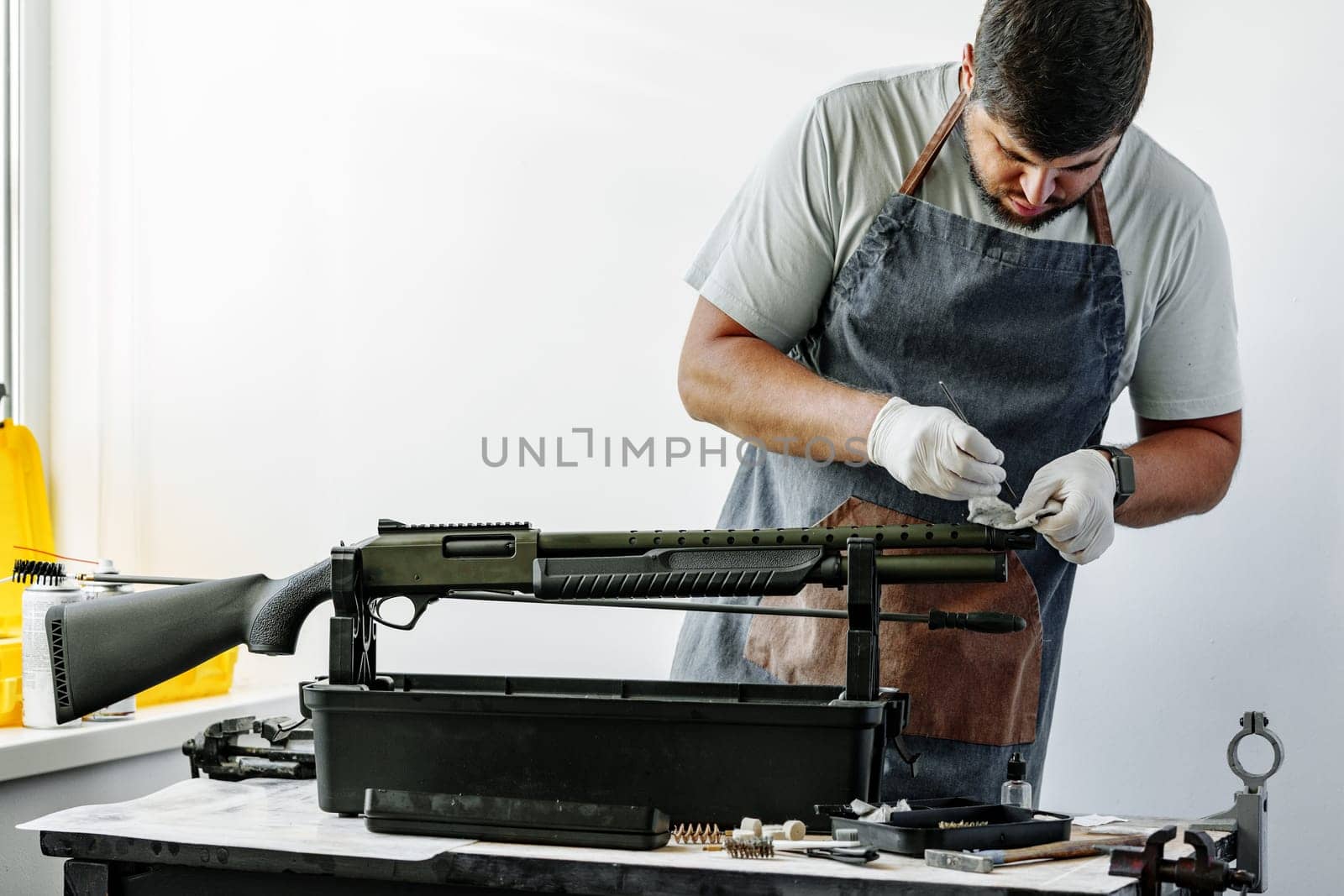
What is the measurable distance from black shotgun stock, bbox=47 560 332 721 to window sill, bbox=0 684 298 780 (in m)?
0.67

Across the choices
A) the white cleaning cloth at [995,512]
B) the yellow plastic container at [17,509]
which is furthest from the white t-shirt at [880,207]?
the yellow plastic container at [17,509]

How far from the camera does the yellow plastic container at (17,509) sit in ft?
6.88

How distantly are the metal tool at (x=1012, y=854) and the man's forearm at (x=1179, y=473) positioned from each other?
0.56m

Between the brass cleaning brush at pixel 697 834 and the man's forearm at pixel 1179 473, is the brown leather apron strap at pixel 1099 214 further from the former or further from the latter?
the brass cleaning brush at pixel 697 834

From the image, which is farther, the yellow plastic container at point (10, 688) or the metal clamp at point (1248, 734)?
the yellow plastic container at point (10, 688)

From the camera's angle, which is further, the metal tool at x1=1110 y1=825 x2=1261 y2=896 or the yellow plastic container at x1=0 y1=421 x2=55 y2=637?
the yellow plastic container at x1=0 y1=421 x2=55 y2=637

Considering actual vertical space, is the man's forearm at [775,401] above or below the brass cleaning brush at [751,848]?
above

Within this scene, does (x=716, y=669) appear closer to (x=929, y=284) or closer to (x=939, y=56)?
(x=929, y=284)

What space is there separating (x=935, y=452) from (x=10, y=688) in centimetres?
144

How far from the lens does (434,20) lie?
2.20 meters

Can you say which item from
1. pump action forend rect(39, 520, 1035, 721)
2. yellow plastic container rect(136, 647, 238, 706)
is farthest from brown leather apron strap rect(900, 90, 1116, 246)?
yellow plastic container rect(136, 647, 238, 706)

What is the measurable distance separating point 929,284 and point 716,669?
543 mm

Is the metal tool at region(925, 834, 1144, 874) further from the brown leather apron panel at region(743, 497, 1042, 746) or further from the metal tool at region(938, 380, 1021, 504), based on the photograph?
the metal tool at region(938, 380, 1021, 504)

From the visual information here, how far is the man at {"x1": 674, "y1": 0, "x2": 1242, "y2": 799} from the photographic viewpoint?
1437mm
